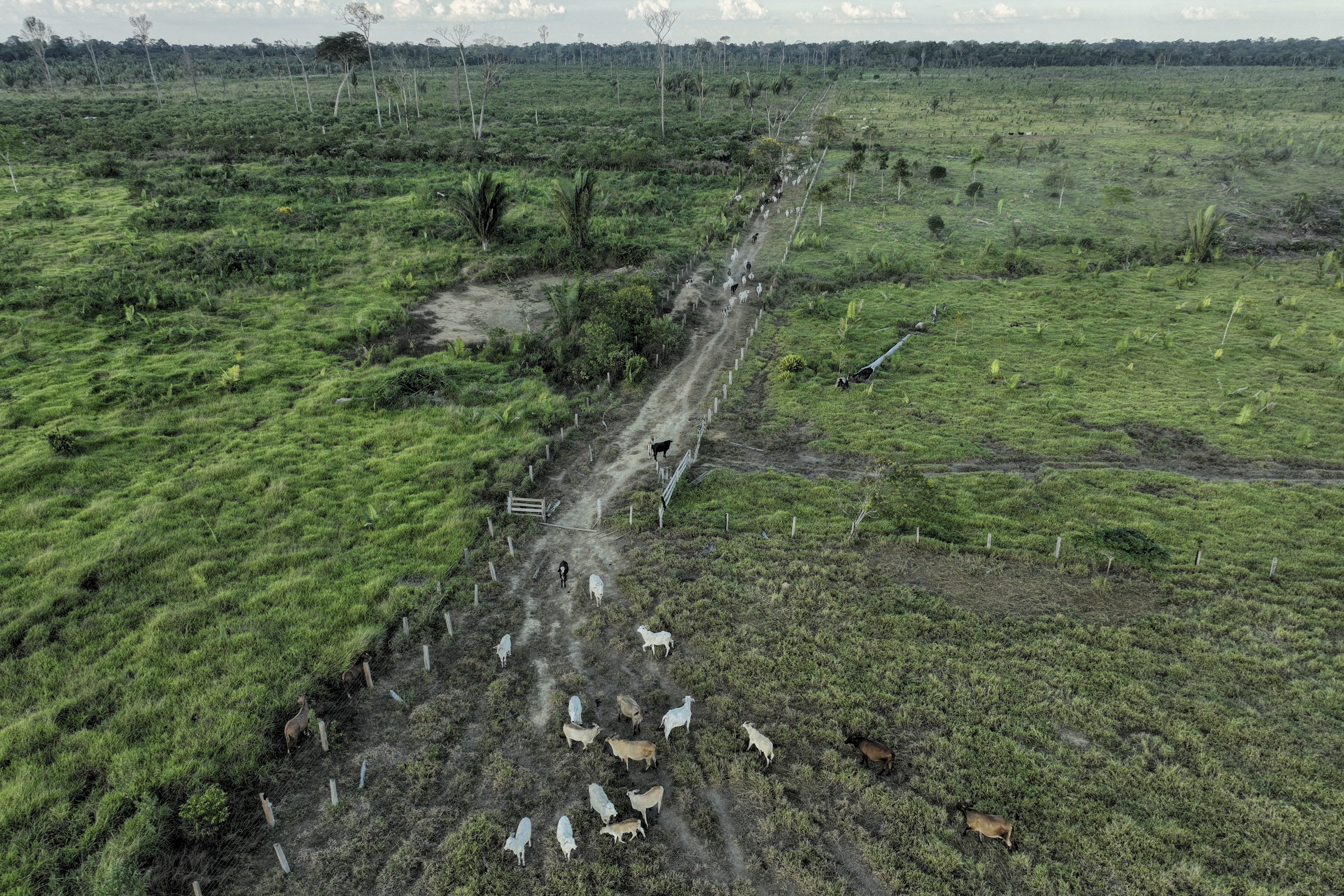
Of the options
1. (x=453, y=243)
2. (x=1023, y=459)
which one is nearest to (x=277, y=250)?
(x=453, y=243)

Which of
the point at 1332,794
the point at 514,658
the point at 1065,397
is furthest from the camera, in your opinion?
the point at 1065,397

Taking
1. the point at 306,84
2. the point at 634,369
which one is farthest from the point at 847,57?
the point at 634,369

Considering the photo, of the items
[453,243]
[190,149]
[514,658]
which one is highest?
[190,149]

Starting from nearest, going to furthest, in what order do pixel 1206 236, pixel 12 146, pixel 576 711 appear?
pixel 576 711 → pixel 1206 236 → pixel 12 146

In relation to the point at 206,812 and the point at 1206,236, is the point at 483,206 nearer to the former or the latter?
the point at 206,812

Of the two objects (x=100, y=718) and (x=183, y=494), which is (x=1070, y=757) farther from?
(x=183, y=494)

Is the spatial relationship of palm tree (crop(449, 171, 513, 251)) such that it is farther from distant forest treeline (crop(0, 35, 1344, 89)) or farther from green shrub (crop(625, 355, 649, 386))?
distant forest treeline (crop(0, 35, 1344, 89))

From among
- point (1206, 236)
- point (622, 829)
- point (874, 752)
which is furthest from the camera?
point (1206, 236)

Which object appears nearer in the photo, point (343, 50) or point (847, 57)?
point (343, 50)
